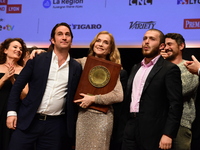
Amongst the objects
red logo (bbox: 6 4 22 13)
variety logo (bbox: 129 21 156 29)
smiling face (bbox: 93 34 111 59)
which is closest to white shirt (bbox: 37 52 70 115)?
smiling face (bbox: 93 34 111 59)

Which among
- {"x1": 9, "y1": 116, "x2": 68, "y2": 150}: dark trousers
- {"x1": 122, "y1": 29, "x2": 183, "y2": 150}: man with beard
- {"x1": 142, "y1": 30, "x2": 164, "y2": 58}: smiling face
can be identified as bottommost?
{"x1": 9, "y1": 116, "x2": 68, "y2": 150}: dark trousers

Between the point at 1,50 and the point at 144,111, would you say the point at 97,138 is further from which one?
the point at 1,50

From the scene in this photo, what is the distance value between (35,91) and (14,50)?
3.74 ft

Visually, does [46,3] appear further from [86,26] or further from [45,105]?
[45,105]

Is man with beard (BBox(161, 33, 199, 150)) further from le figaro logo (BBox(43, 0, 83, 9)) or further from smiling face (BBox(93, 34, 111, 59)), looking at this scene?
le figaro logo (BBox(43, 0, 83, 9))

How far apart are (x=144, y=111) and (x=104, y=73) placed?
55 cm

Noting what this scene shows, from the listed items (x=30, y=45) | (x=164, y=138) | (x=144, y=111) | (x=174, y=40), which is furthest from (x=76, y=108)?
(x=30, y=45)

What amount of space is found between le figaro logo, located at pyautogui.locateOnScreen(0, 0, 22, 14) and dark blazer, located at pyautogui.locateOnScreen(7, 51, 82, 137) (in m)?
2.12

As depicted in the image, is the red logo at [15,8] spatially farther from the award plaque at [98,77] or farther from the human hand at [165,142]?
the human hand at [165,142]

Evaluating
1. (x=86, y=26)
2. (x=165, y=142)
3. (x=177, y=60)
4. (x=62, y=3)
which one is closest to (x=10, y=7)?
(x=62, y=3)

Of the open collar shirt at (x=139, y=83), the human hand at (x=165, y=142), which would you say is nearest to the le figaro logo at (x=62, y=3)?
the open collar shirt at (x=139, y=83)

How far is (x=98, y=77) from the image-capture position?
10.2 feet

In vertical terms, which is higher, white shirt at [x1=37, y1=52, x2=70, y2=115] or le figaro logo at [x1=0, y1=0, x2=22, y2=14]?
le figaro logo at [x1=0, y1=0, x2=22, y2=14]

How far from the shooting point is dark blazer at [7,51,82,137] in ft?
9.90
